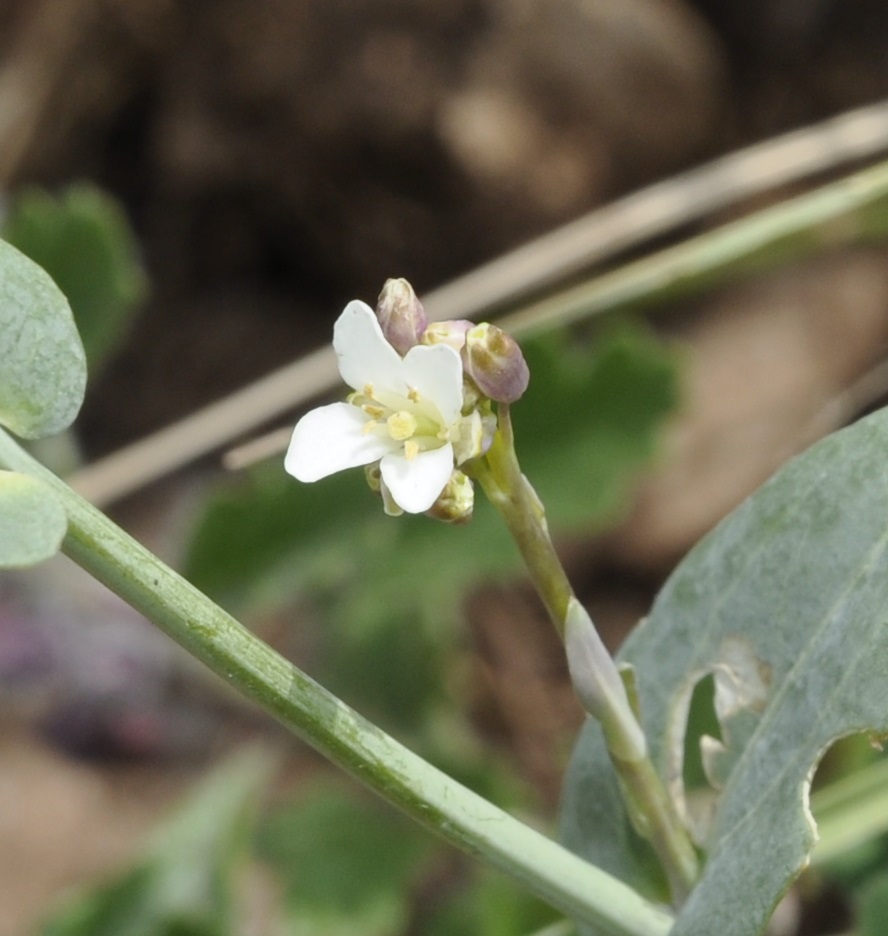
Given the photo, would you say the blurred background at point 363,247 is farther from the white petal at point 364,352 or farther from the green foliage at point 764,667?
the white petal at point 364,352

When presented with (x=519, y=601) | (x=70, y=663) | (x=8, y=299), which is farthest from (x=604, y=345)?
(x=8, y=299)

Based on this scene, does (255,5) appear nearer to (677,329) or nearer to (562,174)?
(562,174)

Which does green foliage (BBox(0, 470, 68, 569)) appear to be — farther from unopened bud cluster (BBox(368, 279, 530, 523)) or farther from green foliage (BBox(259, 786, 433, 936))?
green foliage (BBox(259, 786, 433, 936))

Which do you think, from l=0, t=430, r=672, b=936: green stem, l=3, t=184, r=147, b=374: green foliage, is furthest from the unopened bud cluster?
l=3, t=184, r=147, b=374: green foliage

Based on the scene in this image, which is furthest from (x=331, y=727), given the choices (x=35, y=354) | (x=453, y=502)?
(x=35, y=354)

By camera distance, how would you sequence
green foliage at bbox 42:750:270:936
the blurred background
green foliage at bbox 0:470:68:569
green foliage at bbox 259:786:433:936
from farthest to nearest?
the blurred background, green foliage at bbox 259:786:433:936, green foliage at bbox 42:750:270:936, green foliage at bbox 0:470:68:569
